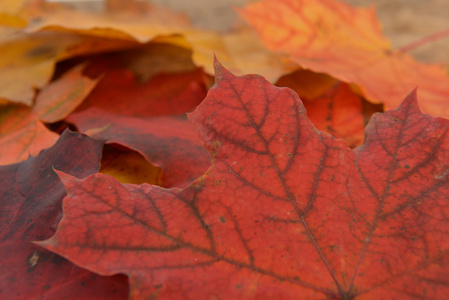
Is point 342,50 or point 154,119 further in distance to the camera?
point 342,50

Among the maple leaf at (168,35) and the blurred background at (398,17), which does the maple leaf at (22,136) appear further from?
the blurred background at (398,17)

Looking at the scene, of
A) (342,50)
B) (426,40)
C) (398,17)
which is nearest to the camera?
(342,50)

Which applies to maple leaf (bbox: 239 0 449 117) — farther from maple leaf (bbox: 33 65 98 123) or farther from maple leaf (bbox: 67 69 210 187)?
maple leaf (bbox: 33 65 98 123)

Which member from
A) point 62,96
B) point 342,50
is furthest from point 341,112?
point 62,96

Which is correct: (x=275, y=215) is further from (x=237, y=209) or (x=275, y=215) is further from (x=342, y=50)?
(x=342, y=50)

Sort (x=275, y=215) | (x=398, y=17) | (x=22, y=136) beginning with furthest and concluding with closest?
(x=398, y=17) < (x=22, y=136) < (x=275, y=215)

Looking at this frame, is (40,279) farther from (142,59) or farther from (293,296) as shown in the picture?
(142,59)

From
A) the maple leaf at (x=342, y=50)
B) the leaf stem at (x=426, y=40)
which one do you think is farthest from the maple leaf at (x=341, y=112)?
the leaf stem at (x=426, y=40)
